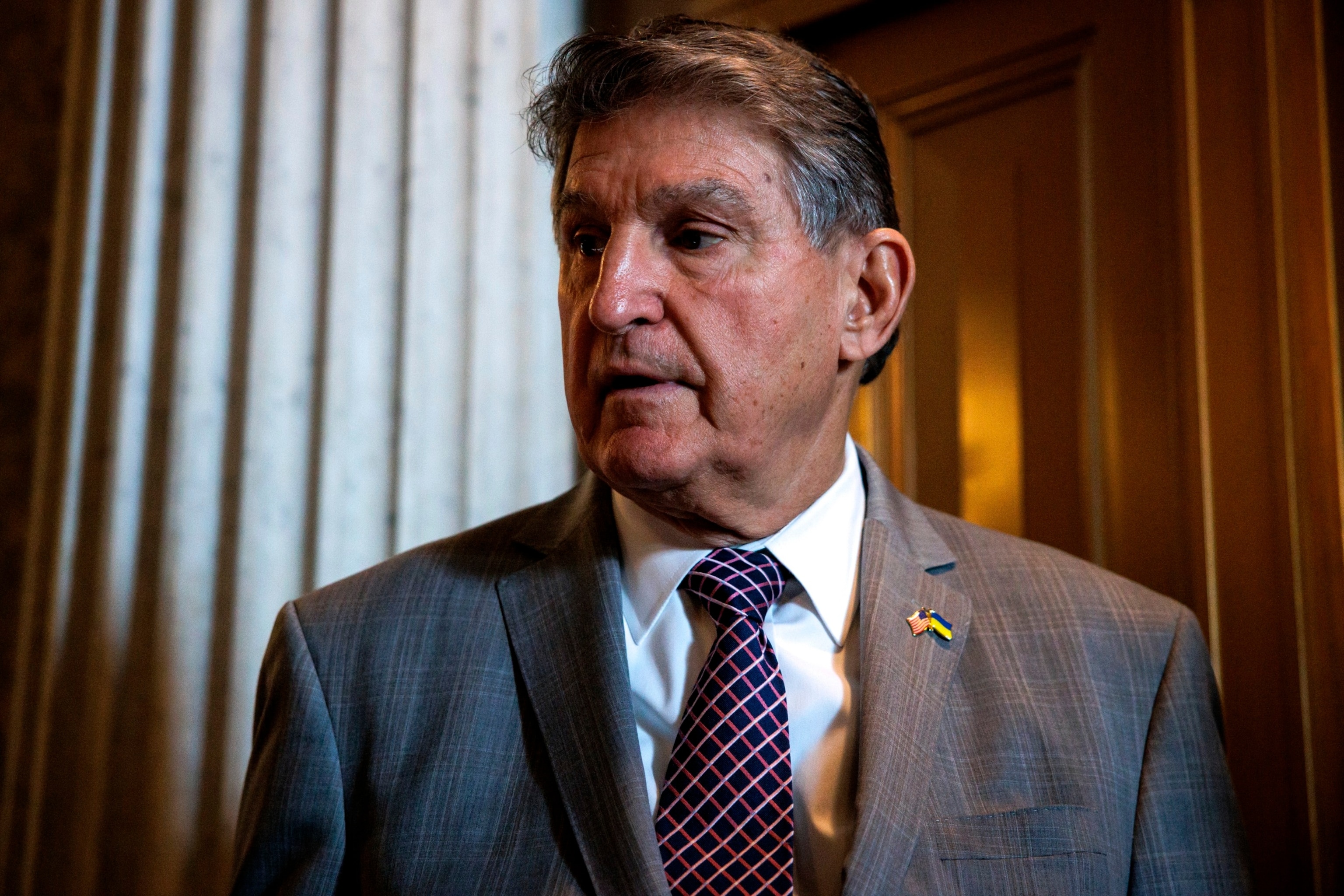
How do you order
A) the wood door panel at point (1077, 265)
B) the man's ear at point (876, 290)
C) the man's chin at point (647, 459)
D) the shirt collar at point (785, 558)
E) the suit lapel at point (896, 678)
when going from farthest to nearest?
the wood door panel at point (1077, 265) < the man's ear at point (876, 290) < the shirt collar at point (785, 558) < the man's chin at point (647, 459) < the suit lapel at point (896, 678)

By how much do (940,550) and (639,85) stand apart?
2.37 ft

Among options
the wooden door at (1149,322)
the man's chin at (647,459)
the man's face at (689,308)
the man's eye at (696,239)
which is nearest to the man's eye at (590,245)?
the man's face at (689,308)

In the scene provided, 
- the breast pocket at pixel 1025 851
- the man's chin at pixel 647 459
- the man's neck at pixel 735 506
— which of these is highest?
the man's chin at pixel 647 459

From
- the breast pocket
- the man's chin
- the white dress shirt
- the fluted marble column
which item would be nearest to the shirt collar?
the white dress shirt

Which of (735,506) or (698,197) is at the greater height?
(698,197)

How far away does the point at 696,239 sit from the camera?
1.41 m

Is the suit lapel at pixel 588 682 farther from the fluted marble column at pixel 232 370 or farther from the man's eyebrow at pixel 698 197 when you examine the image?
the fluted marble column at pixel 232 370

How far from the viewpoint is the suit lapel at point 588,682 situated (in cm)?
123

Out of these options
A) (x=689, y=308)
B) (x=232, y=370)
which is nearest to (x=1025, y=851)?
(x=689, y=308)

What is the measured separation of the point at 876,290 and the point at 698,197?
34 centimetres

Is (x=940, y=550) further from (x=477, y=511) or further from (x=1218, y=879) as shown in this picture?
(x=477, y=511)

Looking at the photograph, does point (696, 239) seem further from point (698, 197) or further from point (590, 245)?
point (590, 245)

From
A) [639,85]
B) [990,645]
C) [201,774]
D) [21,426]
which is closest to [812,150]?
[639,85]

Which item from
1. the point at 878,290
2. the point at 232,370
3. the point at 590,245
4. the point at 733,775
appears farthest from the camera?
the point at 232,370
